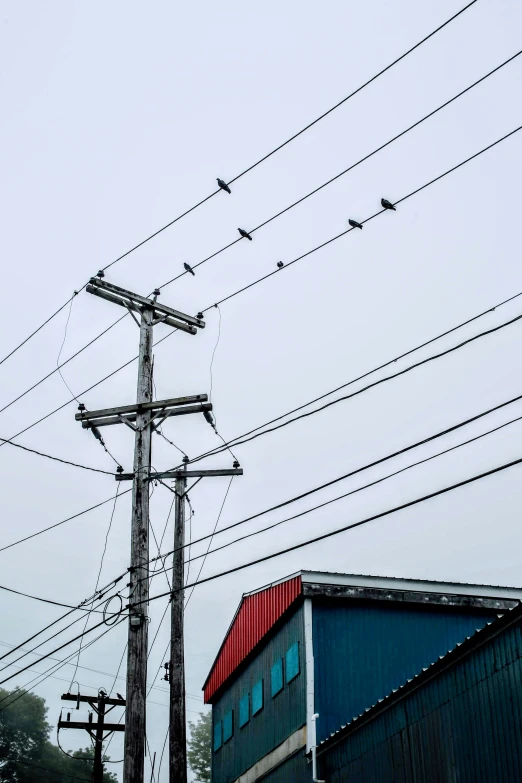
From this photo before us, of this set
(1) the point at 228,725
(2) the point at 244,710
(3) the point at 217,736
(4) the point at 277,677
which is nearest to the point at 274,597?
(4) the point at 277,677

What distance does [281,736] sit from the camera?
21750 millimetres

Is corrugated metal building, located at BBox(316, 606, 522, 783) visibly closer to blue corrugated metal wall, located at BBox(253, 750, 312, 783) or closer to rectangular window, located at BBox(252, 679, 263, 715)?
blue corrugated metal wall, located at BBox(253, 750, 312, 783)

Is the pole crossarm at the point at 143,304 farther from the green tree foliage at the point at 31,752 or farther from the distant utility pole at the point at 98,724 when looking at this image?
the green tree foliage at the point at 31,752

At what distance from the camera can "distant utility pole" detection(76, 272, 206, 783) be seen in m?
13.3

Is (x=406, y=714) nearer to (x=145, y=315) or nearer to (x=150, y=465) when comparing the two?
(x=150, y=465)

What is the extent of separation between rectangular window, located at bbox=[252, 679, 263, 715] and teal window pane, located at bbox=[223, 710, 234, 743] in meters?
2.77

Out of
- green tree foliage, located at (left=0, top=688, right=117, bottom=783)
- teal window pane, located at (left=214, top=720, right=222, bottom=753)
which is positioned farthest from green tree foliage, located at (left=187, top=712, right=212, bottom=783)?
teal window pane, located at (left=214, top=720, right=222, bottom=753)

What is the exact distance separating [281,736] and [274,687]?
144 cm

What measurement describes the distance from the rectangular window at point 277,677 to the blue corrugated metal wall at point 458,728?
5.23 metres

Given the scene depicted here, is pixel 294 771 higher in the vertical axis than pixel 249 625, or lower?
lower

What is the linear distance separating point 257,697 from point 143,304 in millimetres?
12729

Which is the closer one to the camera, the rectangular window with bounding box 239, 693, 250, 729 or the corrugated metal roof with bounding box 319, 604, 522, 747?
the corrugated metal roof with bounding box 319, 604, 522, 747

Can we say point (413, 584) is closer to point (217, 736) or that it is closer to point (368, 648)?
point (368, 648)

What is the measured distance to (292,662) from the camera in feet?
70.9
